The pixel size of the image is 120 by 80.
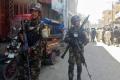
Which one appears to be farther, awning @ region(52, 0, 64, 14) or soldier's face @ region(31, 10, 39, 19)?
awning @ region(52, 0, 64, 14)

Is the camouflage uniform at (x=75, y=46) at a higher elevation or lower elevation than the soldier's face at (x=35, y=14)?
lower

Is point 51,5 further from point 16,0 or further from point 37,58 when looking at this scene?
point 37,58

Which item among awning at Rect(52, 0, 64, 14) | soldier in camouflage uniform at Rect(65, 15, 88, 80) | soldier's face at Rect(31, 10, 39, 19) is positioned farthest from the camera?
awning at Rect(52, 0, 64, 14)

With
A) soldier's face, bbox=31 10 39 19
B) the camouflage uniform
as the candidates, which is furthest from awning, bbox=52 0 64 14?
soldier's face, bbox=31 10 39 19

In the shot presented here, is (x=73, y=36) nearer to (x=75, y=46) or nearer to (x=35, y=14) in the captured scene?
(x=75, y=46)

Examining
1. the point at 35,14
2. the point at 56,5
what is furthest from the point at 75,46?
the point at 56,5

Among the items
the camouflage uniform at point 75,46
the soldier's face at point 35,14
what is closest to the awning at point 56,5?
the camouflage uniform at point 75,46

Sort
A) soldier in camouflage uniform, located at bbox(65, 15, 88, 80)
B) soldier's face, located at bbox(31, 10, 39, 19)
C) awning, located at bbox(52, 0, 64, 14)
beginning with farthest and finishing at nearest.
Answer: awning, located at bbox(52, 0, 64, 14) → soldier in camouflage uniform, located at bbox(65, 15, 88, 80) → soldier's face, located at bbox(31, 10, 39, 19)

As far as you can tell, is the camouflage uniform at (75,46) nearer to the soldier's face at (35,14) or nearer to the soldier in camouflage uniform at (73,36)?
the soldier in camouflage uniform at (73,36)

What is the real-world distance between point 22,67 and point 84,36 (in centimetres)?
221

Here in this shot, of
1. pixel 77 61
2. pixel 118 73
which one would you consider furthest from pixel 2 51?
pixel 118 73

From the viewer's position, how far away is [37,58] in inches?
308

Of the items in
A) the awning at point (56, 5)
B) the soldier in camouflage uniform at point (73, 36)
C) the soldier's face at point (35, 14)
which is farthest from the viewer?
the awning at point (56, 5)

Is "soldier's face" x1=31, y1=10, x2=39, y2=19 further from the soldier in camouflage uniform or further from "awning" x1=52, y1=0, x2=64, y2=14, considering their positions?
"awning" x1=52, y1=0, x2=64, y2=14
